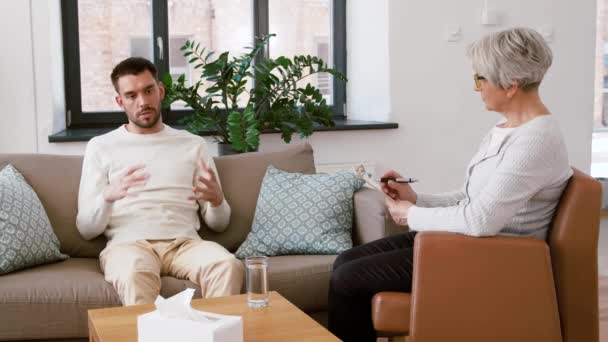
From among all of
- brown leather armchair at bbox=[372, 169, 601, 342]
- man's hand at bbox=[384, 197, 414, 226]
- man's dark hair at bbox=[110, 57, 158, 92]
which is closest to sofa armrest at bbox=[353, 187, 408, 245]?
man's hand at bbox=[384, 197, 414, 226]

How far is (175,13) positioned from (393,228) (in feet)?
6.97

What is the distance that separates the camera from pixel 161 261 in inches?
117

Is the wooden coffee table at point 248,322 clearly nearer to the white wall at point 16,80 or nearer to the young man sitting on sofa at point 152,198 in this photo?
the young man sitting on sofa at point 152,198

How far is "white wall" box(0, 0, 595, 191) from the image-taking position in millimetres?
4609

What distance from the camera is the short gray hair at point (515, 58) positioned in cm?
241

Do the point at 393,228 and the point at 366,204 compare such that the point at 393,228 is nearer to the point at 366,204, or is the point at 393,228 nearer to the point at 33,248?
the point at 366,204

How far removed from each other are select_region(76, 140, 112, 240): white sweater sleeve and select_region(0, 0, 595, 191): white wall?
3.93 ft

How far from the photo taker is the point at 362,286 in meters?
2.60

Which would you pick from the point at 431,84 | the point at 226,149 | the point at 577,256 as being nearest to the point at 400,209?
the point at 577,256

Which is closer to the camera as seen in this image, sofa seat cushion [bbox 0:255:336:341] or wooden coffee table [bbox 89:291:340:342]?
wooden coffee table [bbox 89:291:340:342]

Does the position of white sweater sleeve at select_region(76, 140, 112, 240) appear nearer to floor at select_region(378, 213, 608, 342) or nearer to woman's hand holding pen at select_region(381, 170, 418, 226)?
woman's hand holding pen at select_region(381, 170, 418, 226)

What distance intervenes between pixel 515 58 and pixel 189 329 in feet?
4.03

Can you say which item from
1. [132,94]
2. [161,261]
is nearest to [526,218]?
[161,261]

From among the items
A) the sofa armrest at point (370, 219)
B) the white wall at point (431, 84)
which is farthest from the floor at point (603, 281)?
the white wall at point (431, 84)
